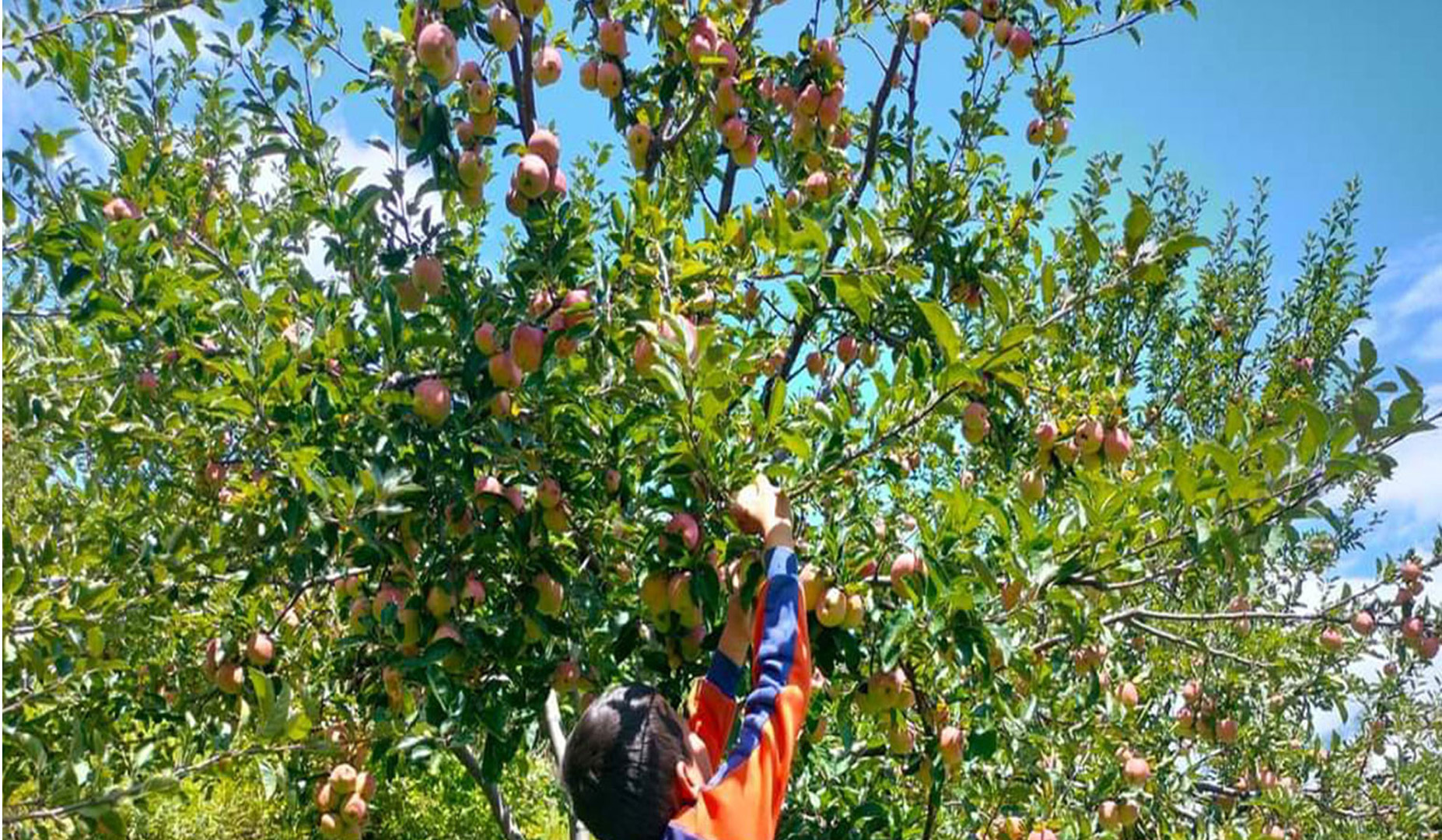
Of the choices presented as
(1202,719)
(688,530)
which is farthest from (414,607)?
(1202,719)

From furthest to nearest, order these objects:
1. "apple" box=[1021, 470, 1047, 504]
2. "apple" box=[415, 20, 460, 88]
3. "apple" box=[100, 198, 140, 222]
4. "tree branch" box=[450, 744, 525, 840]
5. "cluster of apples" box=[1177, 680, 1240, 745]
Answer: "cluster of apples" box=[1177, 680, 1240, 745]
"tree branch" box=[450, 744, 525, 840]
"apple" box=[1021, 470, 1047, 504]
"apple" box=[100, 198, 140, 222]
"apple" box=[415, 20, 460, 88]

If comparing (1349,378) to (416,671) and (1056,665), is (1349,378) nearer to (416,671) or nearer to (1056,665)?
(1056,665)

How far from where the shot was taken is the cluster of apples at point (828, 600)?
7.04 ft

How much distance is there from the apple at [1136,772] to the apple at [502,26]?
2.92 metres

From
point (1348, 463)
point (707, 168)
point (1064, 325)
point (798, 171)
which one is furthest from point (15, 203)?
point (1064, 325)

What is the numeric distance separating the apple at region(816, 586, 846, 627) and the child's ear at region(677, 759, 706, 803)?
1.54ft

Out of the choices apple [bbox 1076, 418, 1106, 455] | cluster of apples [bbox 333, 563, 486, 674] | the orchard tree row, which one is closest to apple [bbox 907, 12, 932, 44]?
the orchard tree row

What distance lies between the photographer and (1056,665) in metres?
3.36

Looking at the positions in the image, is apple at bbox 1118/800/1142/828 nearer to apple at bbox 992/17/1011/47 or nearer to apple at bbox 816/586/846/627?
apple at bbox 816/586/846/627

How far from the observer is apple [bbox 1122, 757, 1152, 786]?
357cm

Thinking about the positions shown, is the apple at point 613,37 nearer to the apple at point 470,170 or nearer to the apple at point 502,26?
the apple at point 502,26

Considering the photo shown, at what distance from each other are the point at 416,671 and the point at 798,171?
1988 millimetres

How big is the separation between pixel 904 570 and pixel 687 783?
65 cm

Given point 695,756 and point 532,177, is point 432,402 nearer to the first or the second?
point 532,177
